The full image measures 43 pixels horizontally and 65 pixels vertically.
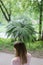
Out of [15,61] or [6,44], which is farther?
[6,44]

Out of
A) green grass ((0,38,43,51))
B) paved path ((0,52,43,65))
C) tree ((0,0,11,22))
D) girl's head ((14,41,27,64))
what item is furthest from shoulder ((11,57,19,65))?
tree ((0,0,11,22))

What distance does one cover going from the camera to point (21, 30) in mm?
5723

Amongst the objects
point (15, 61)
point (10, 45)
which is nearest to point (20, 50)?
point (15, 61)

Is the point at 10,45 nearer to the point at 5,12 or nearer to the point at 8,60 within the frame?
the point at 8,60

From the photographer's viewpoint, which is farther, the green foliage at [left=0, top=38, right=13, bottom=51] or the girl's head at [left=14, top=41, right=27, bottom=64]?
the green foliage at [left=0, top=38, right=13, bottom=51]

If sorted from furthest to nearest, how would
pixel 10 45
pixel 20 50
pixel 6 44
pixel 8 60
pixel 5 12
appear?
pixel 5 12
pixel 6 44
pixel 10 45
pixel 8 60
pixel 20 50

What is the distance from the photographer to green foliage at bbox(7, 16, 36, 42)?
5789 mm

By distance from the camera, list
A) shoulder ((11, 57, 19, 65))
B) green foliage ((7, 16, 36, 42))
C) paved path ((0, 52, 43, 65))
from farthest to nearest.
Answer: green foliage ((7, 16, 36, 42))
paved path ((0, 52, 43, 65))
shoulder ((11, 57, 19, 65))

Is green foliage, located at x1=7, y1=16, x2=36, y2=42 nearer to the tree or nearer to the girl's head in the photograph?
the tree

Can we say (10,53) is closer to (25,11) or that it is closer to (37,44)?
(37,44)

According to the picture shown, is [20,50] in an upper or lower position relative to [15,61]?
upper

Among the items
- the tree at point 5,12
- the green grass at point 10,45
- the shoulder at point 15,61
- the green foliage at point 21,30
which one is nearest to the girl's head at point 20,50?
the shoulder at point 15,61

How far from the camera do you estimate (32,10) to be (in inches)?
279

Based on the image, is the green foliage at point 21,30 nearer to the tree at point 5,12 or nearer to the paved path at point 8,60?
the paved path at point 8,60
